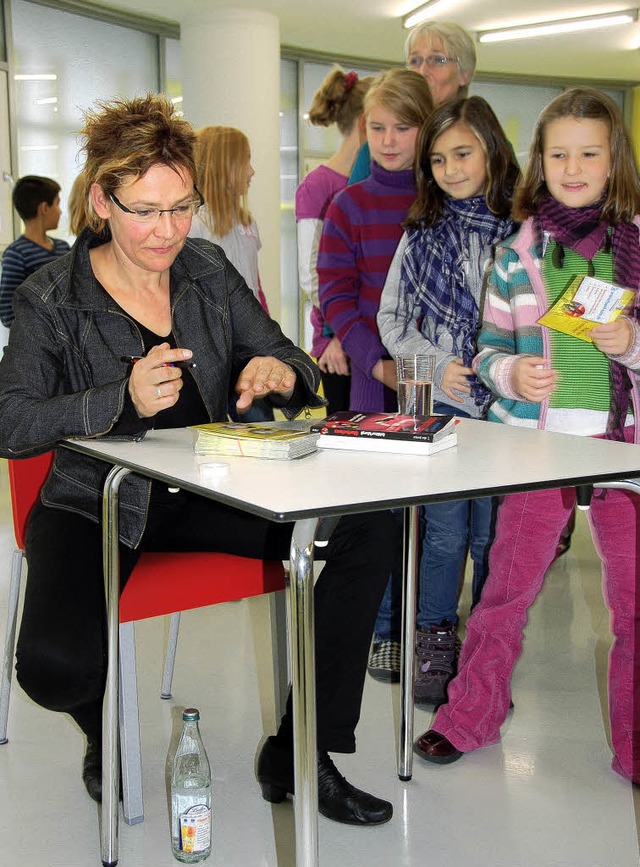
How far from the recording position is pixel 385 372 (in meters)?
2.51

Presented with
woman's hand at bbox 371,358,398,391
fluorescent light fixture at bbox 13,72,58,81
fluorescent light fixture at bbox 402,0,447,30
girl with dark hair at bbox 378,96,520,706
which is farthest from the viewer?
fluorescent light fixture at bbox 402,0,447,30

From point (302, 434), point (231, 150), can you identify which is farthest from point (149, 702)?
point (231, 150)

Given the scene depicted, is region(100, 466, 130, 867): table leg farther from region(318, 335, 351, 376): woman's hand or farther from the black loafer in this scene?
region(318, 335, 351, 376): woman's hand

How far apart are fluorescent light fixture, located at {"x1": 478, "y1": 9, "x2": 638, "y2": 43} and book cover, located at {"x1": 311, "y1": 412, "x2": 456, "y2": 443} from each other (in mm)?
6510

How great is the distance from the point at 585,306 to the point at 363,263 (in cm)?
91

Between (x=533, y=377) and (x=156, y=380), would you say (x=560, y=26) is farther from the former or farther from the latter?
(x=156, y=380)

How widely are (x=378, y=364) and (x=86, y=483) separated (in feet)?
3.24

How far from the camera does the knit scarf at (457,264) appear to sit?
7.50 ft

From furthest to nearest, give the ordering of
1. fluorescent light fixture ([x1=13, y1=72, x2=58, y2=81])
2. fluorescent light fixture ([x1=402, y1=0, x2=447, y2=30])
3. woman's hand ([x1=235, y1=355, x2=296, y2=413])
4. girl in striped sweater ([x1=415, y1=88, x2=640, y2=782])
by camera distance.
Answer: fluorescent light fixture ([x1=402, y1=0, x2=447, y2=30])
fluorescent light fixture ([x1=13, y1=72, x2=58, y2=81])
girl in striped sweater ([x1=415, y1=88, x2=640, y2=782])
woman's hand ([x1=235, y1=355, x2=296, y2=413])

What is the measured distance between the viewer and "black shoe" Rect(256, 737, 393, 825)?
1.75 meters

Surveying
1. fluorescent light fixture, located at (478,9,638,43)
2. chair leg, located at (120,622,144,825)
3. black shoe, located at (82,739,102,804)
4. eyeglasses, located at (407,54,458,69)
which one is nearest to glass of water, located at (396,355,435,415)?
chair leg, located at (120,622,144,825)

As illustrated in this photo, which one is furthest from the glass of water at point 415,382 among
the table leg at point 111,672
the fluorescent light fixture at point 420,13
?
the fluorescent light fixture at point 420,13

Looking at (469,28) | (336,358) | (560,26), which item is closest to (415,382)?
(336,358)

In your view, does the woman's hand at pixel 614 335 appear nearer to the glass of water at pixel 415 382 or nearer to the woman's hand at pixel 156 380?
the glass of water at pixel 415 382
